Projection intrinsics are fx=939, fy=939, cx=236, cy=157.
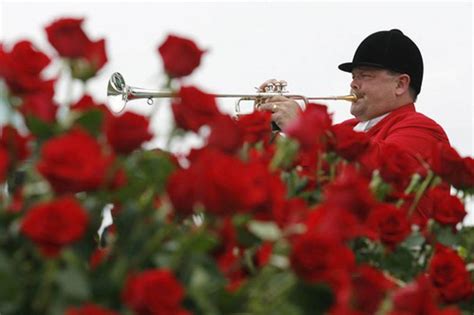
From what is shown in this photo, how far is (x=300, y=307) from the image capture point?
2.99ft

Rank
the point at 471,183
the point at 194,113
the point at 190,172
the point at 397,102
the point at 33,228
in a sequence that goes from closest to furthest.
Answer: the point at 33,228, the point at 190,172, the point at 194,113, the point at 471,183, the point at 397,102

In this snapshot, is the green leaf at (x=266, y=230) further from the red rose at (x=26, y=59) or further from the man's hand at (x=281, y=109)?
the man's hand at (x=281, y=109)

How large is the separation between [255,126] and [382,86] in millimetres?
2829

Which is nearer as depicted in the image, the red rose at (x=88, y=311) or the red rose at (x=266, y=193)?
the red rose at (x=88, y=311)

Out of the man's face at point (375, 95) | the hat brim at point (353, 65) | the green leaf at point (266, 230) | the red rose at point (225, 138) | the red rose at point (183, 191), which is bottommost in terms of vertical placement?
the man's face at point (375, 95)

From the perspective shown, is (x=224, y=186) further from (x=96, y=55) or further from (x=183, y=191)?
(x=96, y=55)

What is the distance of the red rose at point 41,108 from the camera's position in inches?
39.0

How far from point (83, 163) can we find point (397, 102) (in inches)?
141

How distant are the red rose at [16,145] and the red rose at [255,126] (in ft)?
1.72

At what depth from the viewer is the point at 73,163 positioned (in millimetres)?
833

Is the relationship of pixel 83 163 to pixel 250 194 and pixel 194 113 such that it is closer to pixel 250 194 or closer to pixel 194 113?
pixel 250 194

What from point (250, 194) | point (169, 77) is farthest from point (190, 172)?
point (169, 77)

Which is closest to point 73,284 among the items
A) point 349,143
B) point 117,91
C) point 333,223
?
point 333,223

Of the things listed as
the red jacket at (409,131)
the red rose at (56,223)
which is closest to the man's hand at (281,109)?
the red jacket at (409,131)
